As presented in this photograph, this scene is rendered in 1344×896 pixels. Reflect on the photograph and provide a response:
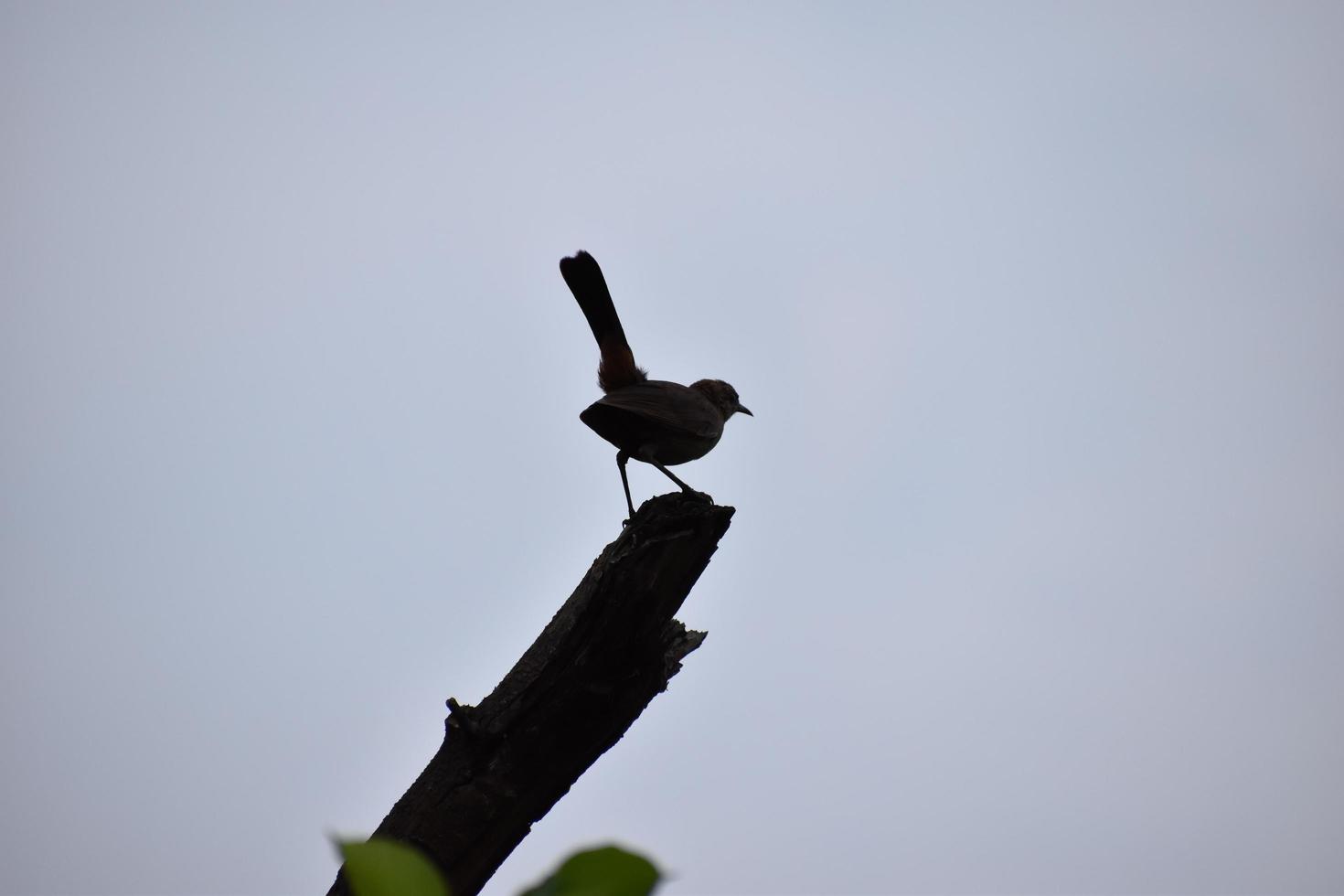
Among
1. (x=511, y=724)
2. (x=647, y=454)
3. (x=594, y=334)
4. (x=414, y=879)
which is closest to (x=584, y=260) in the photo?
(x=594, y=334)

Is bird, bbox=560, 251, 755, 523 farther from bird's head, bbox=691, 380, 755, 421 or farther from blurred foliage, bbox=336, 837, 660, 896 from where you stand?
blurred foliage, bbox=336, 837, 660, 896

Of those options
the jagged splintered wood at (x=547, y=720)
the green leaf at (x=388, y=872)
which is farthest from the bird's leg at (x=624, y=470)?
the green leaf at (x=388, y=872)

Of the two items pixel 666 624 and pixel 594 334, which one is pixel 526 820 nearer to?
pixel 666 624

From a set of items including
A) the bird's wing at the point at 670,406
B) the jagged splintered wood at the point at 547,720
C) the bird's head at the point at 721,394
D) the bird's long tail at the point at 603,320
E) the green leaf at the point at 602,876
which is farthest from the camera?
the bird's head at the point at 721,394

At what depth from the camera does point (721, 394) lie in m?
7.15

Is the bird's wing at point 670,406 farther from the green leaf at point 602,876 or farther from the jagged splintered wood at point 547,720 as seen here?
the green leaf at point 602,876

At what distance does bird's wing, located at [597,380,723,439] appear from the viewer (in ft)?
17.4

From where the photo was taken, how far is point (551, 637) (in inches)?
127

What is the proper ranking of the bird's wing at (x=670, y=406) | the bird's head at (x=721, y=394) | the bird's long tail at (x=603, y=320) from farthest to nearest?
the bird's head at (x=721, y=394), the bird's long tail at (x=603, y=320), the bird's wing at (x=670, y=406)

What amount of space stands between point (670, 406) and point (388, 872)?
4.77 meters

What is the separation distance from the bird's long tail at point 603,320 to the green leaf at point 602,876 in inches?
208

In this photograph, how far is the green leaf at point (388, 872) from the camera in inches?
34.5

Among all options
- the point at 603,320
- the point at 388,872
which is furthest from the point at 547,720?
the point at 603,320

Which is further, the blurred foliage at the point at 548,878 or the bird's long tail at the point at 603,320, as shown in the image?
the bird's long tail at the point at 603,320
